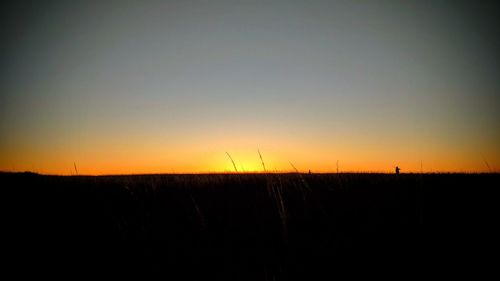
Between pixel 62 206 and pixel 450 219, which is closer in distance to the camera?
pixel 450 219

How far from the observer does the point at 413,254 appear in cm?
205

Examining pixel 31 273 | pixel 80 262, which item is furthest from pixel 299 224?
pixel 31 273

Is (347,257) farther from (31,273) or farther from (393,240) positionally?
(31,273)

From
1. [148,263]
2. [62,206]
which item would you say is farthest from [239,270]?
[62,206]

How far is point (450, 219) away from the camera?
9.97 ft

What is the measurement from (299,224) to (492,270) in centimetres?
190

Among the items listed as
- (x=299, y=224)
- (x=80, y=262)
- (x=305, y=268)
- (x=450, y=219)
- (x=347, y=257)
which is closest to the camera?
(x=305, y=268)

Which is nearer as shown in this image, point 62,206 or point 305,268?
point 305,268

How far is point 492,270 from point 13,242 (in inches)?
186

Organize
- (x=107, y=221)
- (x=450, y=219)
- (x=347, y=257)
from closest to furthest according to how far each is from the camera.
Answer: (x=347, y=257)
(x=450, y=219)
(x=107, y=221)

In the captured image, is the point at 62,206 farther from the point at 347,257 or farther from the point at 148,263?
the point at 347,257

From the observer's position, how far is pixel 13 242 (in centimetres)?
307

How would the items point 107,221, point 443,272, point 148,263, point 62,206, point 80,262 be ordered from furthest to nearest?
point 62,206, point 107,221, point 80,262, point 148,263, point 443,272

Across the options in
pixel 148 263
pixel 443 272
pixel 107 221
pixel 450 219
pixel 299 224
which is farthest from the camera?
pixel 107 221
